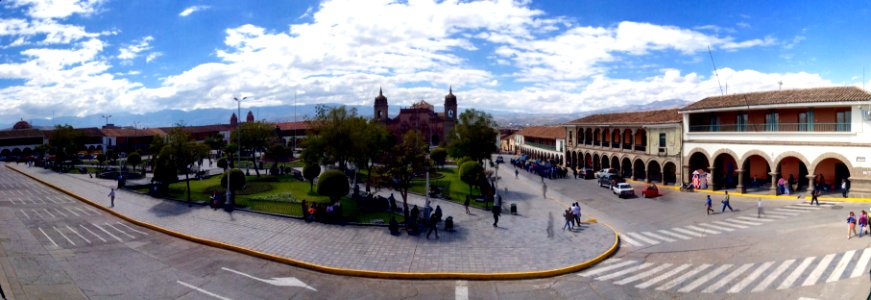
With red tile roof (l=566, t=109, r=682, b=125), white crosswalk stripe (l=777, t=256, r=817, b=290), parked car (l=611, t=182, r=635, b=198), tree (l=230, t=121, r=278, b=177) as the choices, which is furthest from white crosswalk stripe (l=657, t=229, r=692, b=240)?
tree (l=230, t=121, r=278, b=177)

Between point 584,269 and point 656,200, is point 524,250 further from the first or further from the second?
point 656,200

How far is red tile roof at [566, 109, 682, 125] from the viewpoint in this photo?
124 feet

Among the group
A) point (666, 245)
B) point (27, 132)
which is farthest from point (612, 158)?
point (27, 132)

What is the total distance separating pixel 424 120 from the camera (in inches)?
4023

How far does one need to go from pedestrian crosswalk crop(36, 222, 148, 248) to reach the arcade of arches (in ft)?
116

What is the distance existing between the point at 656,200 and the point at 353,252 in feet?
69.4

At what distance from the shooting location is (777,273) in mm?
13945

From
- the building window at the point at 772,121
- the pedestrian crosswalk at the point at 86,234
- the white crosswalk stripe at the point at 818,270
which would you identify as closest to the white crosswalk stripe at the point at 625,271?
the white crosswalk stripe at the point at 818,270

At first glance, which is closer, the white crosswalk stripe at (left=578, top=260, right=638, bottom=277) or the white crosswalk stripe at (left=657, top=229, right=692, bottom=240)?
the white crosswalk stripe at (left=578, top=260, right=638, bottom=277)

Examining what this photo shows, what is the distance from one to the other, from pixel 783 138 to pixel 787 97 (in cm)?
267

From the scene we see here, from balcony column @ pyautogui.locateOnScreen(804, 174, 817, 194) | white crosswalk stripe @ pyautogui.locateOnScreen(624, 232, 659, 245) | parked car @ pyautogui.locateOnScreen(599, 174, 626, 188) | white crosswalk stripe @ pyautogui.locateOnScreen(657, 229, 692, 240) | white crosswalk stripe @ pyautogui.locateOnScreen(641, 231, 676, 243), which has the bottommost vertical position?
white crosswalk stripe @ pyautogui.locateOnScreen(624, 232, 659, 245)

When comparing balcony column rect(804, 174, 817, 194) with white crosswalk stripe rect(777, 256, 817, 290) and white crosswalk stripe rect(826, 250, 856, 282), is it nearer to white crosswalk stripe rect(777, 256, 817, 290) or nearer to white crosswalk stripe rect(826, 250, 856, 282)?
white crosswalk stripe rect(826, 250, 856, 282)

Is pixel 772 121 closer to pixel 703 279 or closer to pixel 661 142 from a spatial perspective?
pixel 661 142

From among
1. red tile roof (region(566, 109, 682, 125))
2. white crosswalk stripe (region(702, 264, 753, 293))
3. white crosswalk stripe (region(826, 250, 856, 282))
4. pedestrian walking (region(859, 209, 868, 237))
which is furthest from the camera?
red tile roof (region(566, 109, 682, 125))
